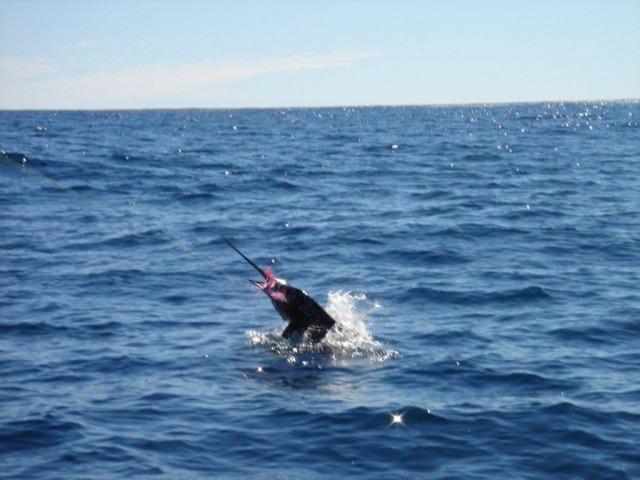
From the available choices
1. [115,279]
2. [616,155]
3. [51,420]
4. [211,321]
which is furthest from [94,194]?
[616,155]

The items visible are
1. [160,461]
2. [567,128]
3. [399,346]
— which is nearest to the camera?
[160,461]

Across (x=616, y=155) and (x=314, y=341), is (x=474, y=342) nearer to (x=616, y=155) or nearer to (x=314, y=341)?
(x=314, y=341)

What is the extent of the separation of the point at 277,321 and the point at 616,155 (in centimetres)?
3470

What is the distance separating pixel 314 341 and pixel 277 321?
1.65 metres

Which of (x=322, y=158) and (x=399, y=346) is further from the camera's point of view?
(x=322, y=158)

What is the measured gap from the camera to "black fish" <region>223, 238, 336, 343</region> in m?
14.4

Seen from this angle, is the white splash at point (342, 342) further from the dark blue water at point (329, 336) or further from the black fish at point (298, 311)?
the black fish at point (298, 311)

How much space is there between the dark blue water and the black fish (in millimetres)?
393

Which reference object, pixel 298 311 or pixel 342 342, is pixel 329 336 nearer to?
pixel 342 342

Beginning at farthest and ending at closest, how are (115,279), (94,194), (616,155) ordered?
(616,155)
(94,194)
(115,279)

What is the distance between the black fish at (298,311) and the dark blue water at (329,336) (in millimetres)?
393

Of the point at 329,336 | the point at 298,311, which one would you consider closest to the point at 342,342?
the point at 329,336

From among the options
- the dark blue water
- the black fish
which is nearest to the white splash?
the dark blue water

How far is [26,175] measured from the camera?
34.8 m
